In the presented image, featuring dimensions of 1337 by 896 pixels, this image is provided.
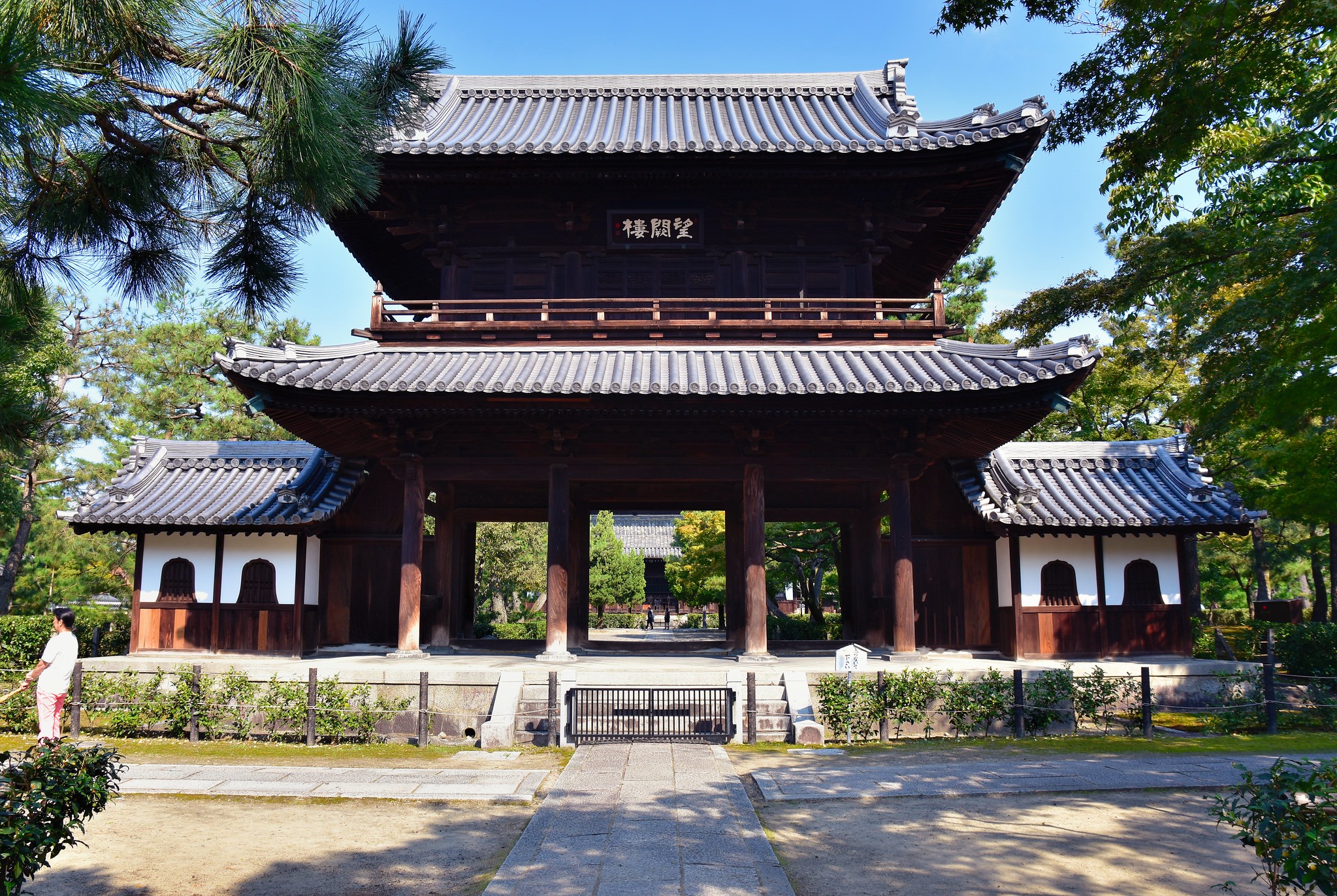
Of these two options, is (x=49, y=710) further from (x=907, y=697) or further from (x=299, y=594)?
(x=907, y=697)

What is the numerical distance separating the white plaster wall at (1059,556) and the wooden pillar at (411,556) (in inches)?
409

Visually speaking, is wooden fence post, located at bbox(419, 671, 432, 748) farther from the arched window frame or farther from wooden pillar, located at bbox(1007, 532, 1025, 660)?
wooden pillar, located at bbox(1007, 532, 1025, 660)

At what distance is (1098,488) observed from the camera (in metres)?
15.7

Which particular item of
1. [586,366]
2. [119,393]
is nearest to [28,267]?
[586,366]

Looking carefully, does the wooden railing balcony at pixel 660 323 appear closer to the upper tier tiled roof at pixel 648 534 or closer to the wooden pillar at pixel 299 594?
the wooden pillar at pixel 299 594

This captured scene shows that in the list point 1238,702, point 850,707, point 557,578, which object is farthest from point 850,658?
point 1238,702

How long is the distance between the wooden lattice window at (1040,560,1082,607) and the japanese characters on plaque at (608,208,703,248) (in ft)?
27.9

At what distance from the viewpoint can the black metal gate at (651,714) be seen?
35.8ft

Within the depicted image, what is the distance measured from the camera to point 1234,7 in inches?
311

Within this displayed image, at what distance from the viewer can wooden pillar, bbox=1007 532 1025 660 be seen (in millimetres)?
14609

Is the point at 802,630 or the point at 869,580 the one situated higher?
the point at 869,580

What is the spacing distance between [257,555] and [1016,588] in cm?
1357

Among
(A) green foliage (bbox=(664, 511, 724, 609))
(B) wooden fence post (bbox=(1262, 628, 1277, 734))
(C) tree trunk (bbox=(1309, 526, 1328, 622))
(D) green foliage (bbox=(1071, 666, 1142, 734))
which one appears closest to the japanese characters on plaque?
(D) green foliage (bbox=(1071, 666, 1142, 734))

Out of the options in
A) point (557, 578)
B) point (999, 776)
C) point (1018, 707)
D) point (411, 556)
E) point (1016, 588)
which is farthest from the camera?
point (1016, 588)
